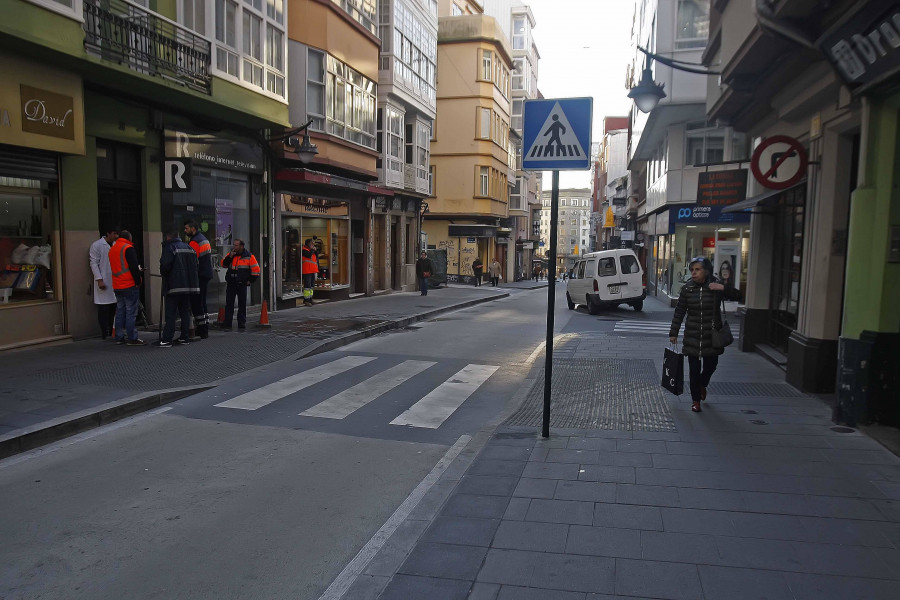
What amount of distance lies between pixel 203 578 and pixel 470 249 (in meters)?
38.3

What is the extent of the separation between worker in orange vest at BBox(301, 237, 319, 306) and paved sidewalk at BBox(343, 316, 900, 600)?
531 inches

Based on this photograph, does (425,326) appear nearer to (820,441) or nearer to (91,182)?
(91,182)

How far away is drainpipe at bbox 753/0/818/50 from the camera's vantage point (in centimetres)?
730

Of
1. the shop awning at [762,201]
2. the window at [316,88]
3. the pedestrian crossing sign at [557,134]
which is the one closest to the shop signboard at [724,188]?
the shop awning at [762,201]

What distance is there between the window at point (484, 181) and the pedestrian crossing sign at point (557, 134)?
3510 cm

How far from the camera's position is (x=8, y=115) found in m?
9.46

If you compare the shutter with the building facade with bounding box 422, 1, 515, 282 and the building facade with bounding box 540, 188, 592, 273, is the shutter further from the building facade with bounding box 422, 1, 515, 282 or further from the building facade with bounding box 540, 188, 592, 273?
the building facade with bounding box 540, 188, 592, 273

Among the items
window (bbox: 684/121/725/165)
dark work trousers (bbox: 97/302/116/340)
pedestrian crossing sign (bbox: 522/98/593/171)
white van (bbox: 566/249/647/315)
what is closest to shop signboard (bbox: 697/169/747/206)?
white van (bbox: 566/249/647/315)

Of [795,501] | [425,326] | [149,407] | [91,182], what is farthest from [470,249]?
[795,501]

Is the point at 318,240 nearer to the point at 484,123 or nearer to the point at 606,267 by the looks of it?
the point at 606,267

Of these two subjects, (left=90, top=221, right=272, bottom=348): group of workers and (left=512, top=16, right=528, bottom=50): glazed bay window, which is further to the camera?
(left=512, top=16, right=528, bottom=50): glazed bay window

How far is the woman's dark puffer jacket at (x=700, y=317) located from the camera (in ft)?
24.7

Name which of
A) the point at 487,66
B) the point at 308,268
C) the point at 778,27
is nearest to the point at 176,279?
the point at 308,268

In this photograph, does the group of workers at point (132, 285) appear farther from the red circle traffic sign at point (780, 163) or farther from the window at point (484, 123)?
the window at point (484, 123)
